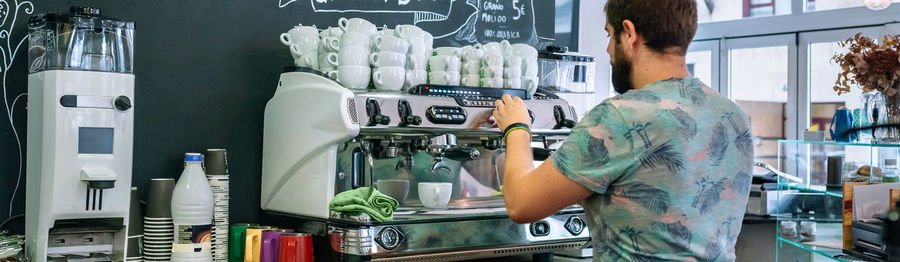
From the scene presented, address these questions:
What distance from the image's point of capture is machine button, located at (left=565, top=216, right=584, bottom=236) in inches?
122

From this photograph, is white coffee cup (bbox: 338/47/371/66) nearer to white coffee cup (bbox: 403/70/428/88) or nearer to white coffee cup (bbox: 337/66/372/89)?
white coffee cup (bbox: 337/66/372/89)

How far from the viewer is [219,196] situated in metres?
2.90

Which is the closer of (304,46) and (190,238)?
(190,238)

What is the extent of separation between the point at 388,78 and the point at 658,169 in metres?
1.61

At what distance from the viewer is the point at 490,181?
3326 millimetres

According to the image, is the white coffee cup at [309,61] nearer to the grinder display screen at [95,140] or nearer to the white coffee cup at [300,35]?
Result: the white coffee cup at [300,35]

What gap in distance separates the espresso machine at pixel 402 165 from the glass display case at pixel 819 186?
2.39 ft

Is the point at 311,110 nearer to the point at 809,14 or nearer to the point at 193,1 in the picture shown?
the point at 193,1

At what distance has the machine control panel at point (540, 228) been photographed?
2.99m

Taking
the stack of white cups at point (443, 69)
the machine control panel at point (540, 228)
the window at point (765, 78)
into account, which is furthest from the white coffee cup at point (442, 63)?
the window at point (765, 78)

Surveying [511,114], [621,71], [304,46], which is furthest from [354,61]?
[621,71]

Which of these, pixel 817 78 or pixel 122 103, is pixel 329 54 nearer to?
pixel 122 103

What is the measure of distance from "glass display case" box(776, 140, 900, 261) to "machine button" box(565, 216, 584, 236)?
0.70 meters

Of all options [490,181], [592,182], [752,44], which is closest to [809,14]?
[752,44]
